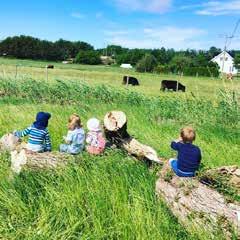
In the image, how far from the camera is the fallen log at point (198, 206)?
4.54 metres

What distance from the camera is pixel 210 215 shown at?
4.66 meters

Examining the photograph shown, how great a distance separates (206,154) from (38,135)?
282 cm

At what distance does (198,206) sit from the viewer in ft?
15.7

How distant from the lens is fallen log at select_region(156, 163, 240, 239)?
454 centimetres

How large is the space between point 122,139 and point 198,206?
2.64 metres

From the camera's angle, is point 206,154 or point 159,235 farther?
point 206,154

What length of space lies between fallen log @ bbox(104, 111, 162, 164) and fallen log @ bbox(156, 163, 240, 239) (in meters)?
1.37

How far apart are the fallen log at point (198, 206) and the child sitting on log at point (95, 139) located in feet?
5.06

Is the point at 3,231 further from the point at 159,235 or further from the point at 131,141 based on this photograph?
the point at 131,141

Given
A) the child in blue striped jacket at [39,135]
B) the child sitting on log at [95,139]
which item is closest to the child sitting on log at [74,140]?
the child sitting on log at [95,139]

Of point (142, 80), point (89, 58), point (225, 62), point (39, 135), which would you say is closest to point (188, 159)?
point (39, 135)

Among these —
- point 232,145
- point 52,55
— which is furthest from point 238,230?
point 52,55

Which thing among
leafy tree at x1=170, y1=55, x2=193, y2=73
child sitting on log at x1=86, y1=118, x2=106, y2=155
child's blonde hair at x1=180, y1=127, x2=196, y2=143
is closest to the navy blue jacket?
child's blonde hair at x1=180, y1=127, x2=196, y2=143

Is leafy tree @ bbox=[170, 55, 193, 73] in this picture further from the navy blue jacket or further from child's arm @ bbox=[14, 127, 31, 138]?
the navy blue jacket
